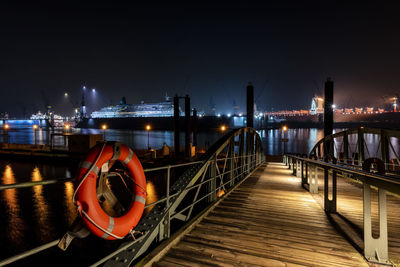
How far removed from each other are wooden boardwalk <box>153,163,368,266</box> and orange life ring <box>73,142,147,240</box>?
69cm

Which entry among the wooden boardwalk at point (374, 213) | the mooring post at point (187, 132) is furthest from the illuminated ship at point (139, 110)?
the wooden boardwalk at point (374, 213)

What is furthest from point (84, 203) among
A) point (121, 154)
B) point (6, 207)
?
point (6, 207)

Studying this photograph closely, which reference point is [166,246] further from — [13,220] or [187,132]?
[187,132]

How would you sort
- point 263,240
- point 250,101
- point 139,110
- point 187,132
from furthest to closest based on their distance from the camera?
point 139,110, point 187,132, point 250,101, point 263,240

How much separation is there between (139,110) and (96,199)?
136 m

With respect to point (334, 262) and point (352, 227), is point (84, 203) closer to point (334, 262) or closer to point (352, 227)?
point (334, 262)

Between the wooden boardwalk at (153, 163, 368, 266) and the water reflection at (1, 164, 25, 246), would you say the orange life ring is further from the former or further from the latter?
the water reflection at (1, 164, 25, 246)

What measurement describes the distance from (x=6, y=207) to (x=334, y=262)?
585 inches

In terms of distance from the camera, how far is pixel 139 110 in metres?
133

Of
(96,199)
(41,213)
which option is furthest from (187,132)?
(96,199)

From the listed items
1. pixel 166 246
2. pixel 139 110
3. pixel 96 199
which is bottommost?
pixel 166 246

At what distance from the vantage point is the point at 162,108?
130 m

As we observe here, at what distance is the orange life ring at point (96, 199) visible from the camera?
192 cm

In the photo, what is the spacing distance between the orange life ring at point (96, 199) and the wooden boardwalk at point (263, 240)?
2.25 feet
